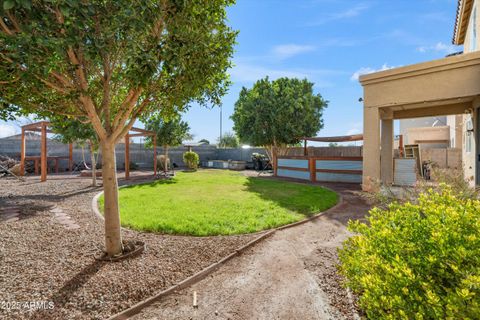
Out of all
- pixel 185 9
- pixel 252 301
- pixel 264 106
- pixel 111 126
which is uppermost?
pixel 264 106

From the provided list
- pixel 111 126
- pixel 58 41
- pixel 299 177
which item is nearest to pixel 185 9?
pixel 58 41

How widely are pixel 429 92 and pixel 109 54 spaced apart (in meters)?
9.26

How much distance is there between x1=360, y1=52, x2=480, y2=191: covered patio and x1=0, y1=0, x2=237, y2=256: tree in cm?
564

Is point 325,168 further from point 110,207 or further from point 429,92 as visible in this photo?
point 110,207

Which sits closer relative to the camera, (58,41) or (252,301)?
(58,41)

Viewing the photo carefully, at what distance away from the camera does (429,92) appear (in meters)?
7.96

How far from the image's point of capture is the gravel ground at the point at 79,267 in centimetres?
273

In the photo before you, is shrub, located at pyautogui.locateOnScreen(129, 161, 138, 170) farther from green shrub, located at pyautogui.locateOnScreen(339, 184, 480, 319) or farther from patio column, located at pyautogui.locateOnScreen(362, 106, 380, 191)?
green shrub, located at pyautogui.locateOnScreen(339, 184, 480, 319)

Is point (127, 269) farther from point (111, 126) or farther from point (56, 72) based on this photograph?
point (56, 72)

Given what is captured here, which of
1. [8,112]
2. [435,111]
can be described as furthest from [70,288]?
[435,111]

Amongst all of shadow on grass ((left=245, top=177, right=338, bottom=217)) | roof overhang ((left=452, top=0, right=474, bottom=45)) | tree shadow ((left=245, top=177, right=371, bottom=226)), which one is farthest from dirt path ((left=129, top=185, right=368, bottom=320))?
roof overhang ((left=452, top=0, right=474, bottom=45))

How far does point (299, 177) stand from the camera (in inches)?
589

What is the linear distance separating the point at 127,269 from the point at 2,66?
304 centimetres

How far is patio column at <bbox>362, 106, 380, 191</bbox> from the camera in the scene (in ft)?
29.7
